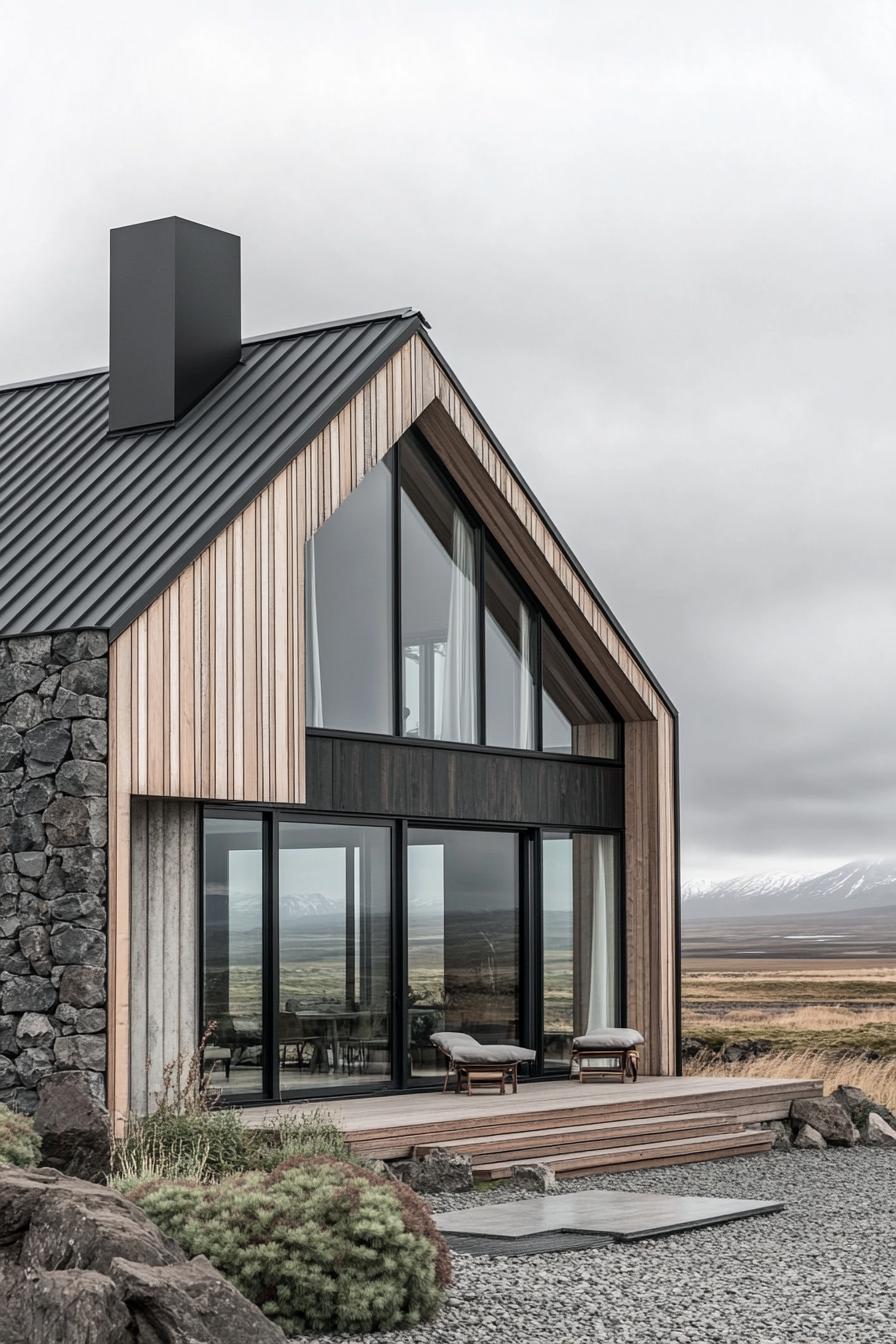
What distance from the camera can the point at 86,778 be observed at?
9.85 m

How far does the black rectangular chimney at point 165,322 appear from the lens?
13.1m

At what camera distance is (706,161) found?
62.0 ft

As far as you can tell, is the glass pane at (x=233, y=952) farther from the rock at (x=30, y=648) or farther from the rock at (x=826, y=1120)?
the rock at (x=826, y=1120)

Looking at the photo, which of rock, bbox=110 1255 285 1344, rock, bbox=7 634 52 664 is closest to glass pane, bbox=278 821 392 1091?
rock, bbox=7 634 52 664

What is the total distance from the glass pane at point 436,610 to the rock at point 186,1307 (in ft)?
26.6

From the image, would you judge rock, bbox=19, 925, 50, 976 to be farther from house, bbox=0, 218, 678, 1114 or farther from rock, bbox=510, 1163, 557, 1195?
rock, bbox=510, 1163, 557, 1195

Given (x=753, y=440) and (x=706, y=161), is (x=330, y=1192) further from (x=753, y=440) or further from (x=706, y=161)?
(x=753, y=440)

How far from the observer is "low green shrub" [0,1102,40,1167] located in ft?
24.2

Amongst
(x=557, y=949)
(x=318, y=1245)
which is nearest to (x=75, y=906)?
(x=318, y=1245)

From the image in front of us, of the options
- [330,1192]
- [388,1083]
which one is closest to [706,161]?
[388,1083]

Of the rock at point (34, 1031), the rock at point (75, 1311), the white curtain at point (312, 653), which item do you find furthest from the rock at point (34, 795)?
the rock at point (75, 1311)

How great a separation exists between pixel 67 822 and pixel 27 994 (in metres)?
1.03

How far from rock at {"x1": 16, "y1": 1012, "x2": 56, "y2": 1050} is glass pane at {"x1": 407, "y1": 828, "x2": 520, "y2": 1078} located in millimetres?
3782

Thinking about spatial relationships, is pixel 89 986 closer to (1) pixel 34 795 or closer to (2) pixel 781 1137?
(1) pixel 34 795
